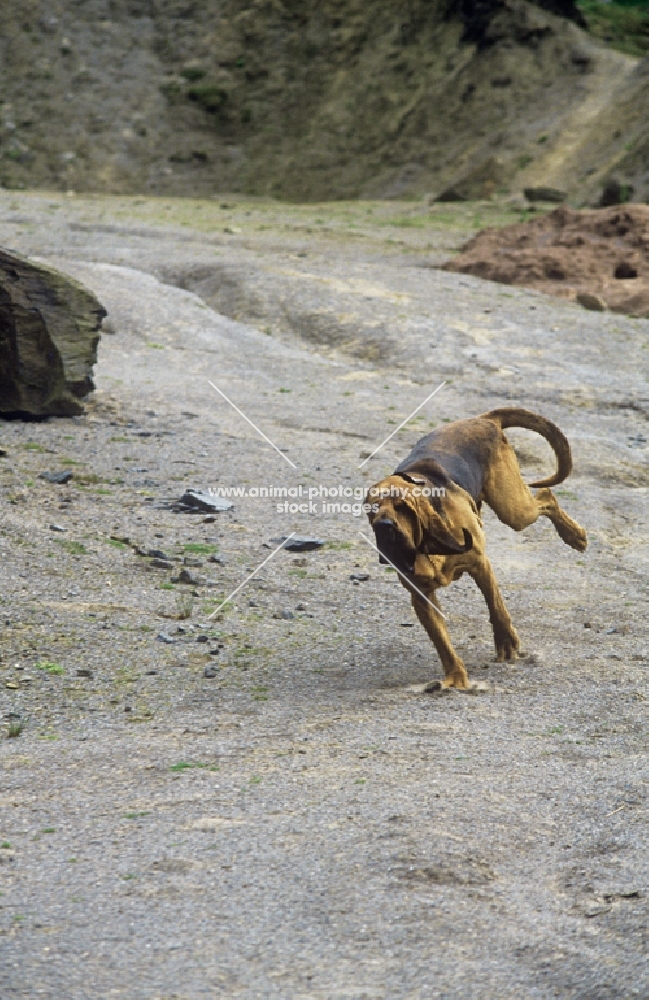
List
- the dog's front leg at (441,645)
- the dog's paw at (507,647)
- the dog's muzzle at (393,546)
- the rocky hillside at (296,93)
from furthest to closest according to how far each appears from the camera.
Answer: the rocky hillside at (296,93) → the dog's paw at (507,647) → the dog's front leg at (441,645) → the dog's muzzle at (393,546)

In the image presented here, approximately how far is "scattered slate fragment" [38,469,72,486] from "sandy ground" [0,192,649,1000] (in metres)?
0.09

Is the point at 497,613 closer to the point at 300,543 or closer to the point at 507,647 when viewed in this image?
the point at 507,647

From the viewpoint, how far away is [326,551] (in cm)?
1084

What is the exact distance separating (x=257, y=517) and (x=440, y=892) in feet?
22.2

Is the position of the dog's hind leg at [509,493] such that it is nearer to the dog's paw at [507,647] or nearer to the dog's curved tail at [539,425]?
the dog's curved tail at [539,425]

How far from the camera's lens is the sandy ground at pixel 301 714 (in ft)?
15.2

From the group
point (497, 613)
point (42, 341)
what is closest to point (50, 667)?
point (497, 613)

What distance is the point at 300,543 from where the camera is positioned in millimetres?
10875

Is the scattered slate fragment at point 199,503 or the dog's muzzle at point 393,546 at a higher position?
the dog's muzzle at point 393,546

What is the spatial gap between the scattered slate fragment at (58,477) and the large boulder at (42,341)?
191 centimetres

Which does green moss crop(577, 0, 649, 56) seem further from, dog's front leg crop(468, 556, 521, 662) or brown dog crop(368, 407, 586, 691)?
dog's front leg crop(468, 556, 521, 662)

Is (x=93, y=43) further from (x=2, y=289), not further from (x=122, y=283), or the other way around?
(x=2, y=289)

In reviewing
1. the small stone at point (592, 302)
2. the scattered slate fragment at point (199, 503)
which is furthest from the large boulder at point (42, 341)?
the small stone at point (592, 302)

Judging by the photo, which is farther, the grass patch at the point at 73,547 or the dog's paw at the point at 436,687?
the grass patch at the point at 73,547
